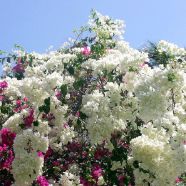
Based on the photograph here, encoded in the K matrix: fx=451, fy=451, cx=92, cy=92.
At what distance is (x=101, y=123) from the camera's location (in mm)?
7098

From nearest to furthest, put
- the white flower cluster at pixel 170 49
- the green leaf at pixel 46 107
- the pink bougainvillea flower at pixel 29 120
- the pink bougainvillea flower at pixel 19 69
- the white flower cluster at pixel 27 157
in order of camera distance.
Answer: the white flower cluster at pixel 27 157
the green leaf at pixel 46 107
the pink bougainvillea flower at pixel 29 120
the white flower cluster at pixel 170 49
the pink bougainvillea flower at pixel 19 69

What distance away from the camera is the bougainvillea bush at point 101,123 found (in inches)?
258

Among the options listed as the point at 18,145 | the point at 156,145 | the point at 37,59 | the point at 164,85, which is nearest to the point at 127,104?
the point at 164,85

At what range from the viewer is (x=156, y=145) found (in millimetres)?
6309

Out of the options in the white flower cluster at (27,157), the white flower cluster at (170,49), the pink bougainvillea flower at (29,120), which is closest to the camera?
the white flower cluster at (27,157)

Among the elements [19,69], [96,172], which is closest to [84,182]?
[96,172]

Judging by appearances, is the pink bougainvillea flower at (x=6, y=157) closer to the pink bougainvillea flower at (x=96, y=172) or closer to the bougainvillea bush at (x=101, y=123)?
the bougainvillea bush at (x=101, y=123)

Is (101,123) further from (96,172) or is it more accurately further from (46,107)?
(96,172)

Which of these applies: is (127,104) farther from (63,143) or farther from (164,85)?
(63,143)

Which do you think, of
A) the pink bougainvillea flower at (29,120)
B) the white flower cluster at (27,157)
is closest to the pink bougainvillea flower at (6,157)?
the pink bougainvillea flower at (29,120)

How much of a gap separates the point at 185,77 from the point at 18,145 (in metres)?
2.89

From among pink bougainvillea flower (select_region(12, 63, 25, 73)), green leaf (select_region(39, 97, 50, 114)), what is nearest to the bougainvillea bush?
green leaf (select_region(39, 97, 50, 114))

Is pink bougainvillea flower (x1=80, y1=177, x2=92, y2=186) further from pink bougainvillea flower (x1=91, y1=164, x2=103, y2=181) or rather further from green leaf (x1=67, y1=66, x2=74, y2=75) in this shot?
green leaf (x1=67, y1=66, x2=74, y2=75)

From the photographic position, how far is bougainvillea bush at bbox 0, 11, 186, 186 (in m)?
6.55
